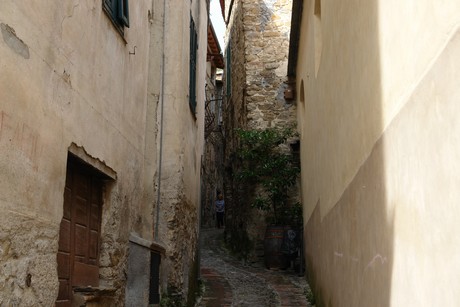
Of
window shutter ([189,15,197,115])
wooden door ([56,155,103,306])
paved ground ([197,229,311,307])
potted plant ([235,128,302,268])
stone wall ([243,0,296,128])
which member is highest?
stone wall ([243,0,296,128])

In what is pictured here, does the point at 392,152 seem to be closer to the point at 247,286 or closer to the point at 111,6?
the point at 111,6

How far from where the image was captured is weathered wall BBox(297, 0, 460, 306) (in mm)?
2047

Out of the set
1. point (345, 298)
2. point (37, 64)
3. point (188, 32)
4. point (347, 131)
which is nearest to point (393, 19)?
point (347, 131)

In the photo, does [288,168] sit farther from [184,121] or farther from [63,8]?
[63,8]

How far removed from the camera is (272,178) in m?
11.5

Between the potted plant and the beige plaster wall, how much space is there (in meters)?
5.52

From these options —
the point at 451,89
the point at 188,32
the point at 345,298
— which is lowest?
the point at 345,298

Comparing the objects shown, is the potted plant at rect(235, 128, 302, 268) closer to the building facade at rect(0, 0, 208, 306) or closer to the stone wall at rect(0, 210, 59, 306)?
the building facade at rect(0, 0, 208, 306)

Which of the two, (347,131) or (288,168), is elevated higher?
(288,168)

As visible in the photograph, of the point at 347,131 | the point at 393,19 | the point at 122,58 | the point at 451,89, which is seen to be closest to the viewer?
the point at 451,89

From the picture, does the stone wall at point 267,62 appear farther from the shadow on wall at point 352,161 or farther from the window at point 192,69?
the shadow on wall at point 352,161

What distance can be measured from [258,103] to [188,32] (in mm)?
4872

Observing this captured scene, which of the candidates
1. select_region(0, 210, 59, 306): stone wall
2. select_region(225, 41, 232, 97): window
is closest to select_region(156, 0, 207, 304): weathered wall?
select_region(0, 210, 59, 306): stone wall

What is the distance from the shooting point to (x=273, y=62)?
12891mm
